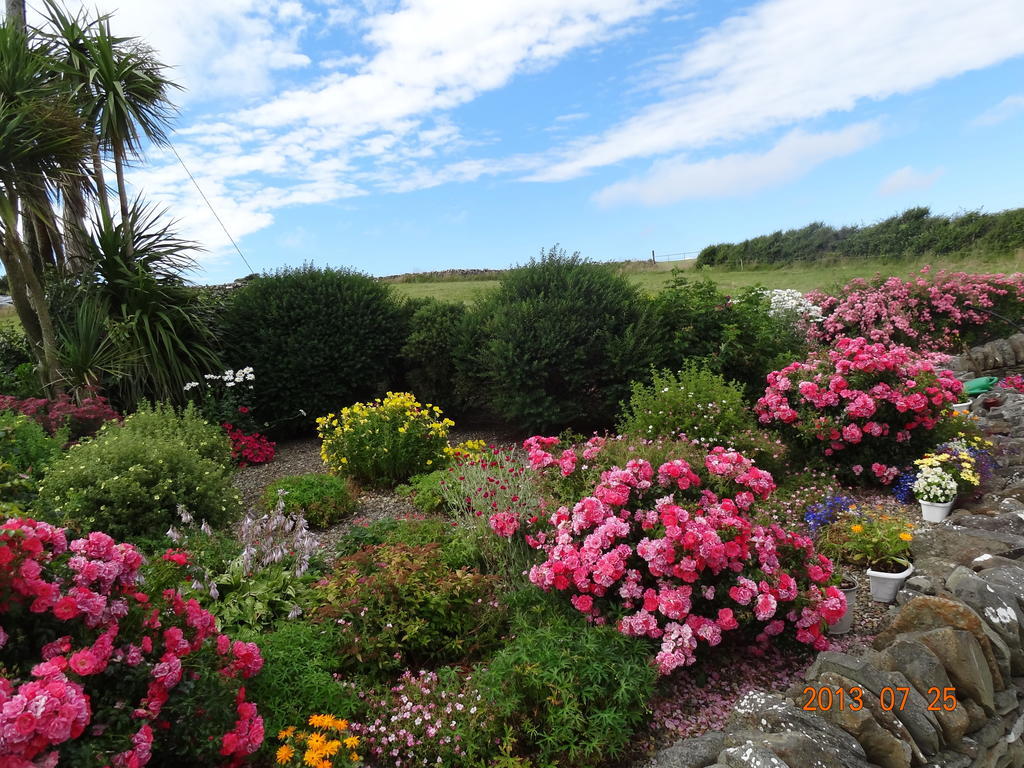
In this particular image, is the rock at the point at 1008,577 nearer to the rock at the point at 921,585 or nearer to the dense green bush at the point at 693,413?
the rock at the point at 921,585

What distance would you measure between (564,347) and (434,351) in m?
2.21

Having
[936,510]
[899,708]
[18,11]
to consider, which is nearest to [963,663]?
[899,708]

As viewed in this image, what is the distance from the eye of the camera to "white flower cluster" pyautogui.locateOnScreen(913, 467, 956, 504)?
4879 mm

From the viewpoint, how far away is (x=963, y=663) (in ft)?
9.19

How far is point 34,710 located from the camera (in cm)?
169

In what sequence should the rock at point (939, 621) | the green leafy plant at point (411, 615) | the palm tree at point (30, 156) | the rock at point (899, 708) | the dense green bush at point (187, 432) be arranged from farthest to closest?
the palm tree at point (30, 156)
the dense green bush at point (187, 432)
the green leafy plant at point (411, 615)
the rock at point (939, 621)
the rock at point (899, 708)

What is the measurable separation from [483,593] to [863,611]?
216cm

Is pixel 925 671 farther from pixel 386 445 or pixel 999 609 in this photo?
pixel 386 445

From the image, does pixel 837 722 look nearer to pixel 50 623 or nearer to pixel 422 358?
pixel 50 623

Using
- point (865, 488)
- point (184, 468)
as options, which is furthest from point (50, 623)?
point (865, 488)

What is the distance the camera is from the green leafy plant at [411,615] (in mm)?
3117

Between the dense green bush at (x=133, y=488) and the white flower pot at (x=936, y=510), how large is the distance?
5237 mm

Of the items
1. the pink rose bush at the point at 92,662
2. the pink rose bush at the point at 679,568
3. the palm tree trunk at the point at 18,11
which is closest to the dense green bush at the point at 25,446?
the pink rose bush at the point at 92,662

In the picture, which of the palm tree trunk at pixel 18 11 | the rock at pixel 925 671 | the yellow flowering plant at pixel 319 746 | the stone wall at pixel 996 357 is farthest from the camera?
the stone wall at pixel 996 357
